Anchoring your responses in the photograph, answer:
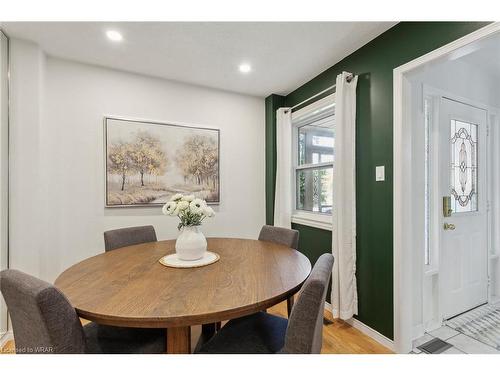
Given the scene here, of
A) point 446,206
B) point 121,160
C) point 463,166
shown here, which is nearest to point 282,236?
point 446,206

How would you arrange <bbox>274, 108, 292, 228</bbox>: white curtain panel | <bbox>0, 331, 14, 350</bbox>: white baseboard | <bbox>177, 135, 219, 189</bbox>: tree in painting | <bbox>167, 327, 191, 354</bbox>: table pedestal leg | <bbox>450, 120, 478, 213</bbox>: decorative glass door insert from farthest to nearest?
<bbox>274, 108, 292, 228</bbox>: white curtain panel, <bbox>177, 135, 219, 189</bbox>: tree in painting, <bbox>450, 120, 478, 213</bbox>: decorative glass door insert, <bbox>0, 331, 14, 350</bbox>: white baseboard, <bbox>167, 327, 191, 354</bbox>: table pedestal leg

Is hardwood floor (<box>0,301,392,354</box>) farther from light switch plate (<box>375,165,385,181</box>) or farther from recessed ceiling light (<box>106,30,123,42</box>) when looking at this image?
recessed ceiling light (<box>106,30,123,42</box>)

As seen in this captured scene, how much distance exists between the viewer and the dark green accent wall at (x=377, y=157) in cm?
180

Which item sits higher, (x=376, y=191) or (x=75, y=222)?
(x=376, y=191)

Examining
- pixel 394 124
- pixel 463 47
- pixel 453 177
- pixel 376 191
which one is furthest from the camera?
pixel 453 177

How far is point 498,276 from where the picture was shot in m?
2.56

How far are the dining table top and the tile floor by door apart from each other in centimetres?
131

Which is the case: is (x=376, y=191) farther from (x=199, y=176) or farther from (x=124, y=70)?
(x=124, y=70)

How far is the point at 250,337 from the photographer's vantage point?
119 cm

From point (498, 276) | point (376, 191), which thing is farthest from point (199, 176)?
point (498, 276)

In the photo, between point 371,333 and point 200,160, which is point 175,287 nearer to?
Result: point 371,333

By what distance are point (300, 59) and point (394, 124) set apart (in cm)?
105

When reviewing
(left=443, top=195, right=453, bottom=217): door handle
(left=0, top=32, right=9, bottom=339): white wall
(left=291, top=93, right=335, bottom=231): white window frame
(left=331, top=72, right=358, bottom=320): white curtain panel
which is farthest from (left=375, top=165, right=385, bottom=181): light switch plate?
(left=0, top=32, right=9, bottom=339): white wall

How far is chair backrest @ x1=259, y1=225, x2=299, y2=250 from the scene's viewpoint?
2.01m
